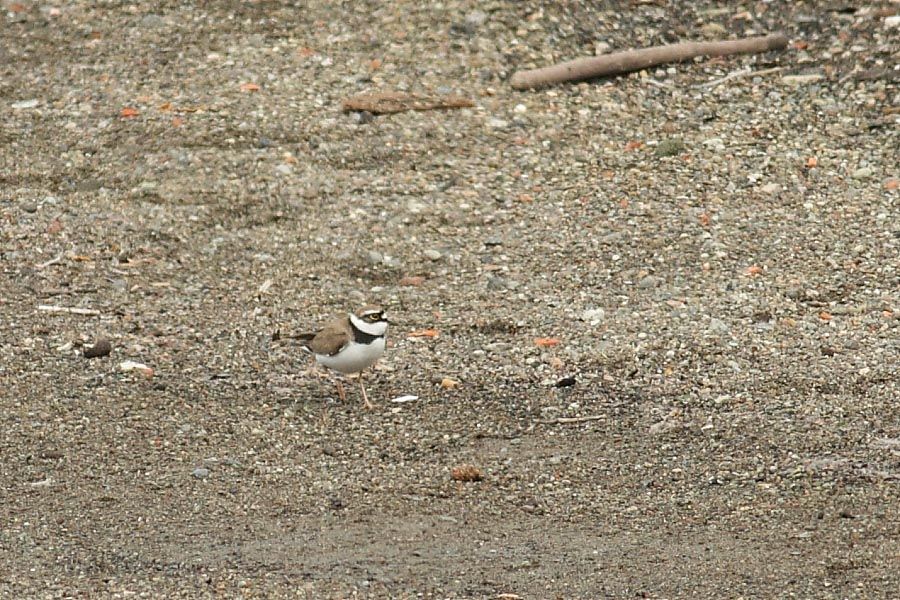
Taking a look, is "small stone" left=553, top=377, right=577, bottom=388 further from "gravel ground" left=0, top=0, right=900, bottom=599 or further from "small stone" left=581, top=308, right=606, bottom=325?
"small stone" left=581, top=308, right=606, bottom=325

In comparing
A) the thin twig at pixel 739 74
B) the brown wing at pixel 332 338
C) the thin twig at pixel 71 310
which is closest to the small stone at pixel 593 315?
the brown wing at pixel 332 338

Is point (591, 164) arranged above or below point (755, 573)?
below

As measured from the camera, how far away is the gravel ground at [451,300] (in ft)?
18.1

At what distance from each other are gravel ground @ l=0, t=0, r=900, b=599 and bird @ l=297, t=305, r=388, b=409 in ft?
0.82

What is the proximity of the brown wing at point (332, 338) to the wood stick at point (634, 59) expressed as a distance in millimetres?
3790

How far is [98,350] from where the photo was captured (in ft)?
24.2

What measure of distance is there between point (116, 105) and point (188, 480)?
4757mm

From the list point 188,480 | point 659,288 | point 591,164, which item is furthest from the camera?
point 591,164

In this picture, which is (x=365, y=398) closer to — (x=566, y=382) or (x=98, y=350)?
(x=566, y=382)

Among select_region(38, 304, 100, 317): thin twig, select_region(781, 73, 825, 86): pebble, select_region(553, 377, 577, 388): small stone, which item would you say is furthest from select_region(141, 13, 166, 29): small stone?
select_region(553, 377, 577, 388): small stone

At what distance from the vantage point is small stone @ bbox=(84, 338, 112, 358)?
7352 mm

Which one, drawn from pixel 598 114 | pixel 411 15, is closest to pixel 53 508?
pixel 598 114

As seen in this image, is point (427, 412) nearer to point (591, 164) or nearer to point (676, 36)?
point (591, 164)

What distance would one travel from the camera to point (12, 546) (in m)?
5.52
